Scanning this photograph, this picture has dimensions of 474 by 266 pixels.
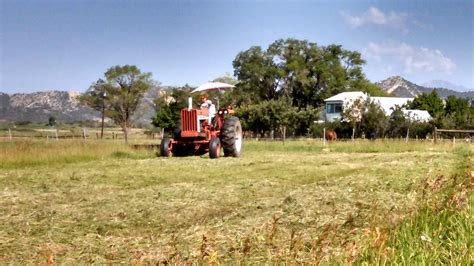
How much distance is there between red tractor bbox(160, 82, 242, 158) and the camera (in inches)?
524

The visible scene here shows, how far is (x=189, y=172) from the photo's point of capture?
9320mm

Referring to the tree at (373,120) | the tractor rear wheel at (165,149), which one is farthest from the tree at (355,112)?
the tractor rear wheel at (165,149)

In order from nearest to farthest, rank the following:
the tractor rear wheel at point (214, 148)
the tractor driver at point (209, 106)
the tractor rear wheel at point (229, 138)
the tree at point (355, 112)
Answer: the tractor rear wheel at point (214, 148) < the tractor rear wheel at point (229, 138) < the tractor driver at point (209, 106) < the tree at point (355, 112)

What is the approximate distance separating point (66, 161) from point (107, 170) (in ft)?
10.0

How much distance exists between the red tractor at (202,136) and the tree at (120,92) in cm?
4946

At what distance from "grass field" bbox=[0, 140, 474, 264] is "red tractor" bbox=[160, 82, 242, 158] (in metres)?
4.30

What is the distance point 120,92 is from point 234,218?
61214 mm

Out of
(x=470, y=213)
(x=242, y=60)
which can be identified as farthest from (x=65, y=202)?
(x=242, y=60)

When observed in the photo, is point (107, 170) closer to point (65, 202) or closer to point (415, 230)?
point (65, 202)

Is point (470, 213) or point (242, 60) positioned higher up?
point (242, 60)

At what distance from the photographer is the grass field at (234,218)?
338cm

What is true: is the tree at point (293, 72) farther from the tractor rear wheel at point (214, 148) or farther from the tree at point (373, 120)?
the tractor rear wheel at point (214, 148)

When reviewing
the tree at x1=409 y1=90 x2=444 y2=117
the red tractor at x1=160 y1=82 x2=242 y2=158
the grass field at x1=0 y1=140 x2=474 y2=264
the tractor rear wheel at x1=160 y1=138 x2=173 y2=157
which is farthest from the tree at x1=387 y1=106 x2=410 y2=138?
the grass field at x1=0 y1=140 x2=474 y2=264

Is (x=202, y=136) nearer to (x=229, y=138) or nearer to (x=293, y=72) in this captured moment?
(x=229, y=138)
